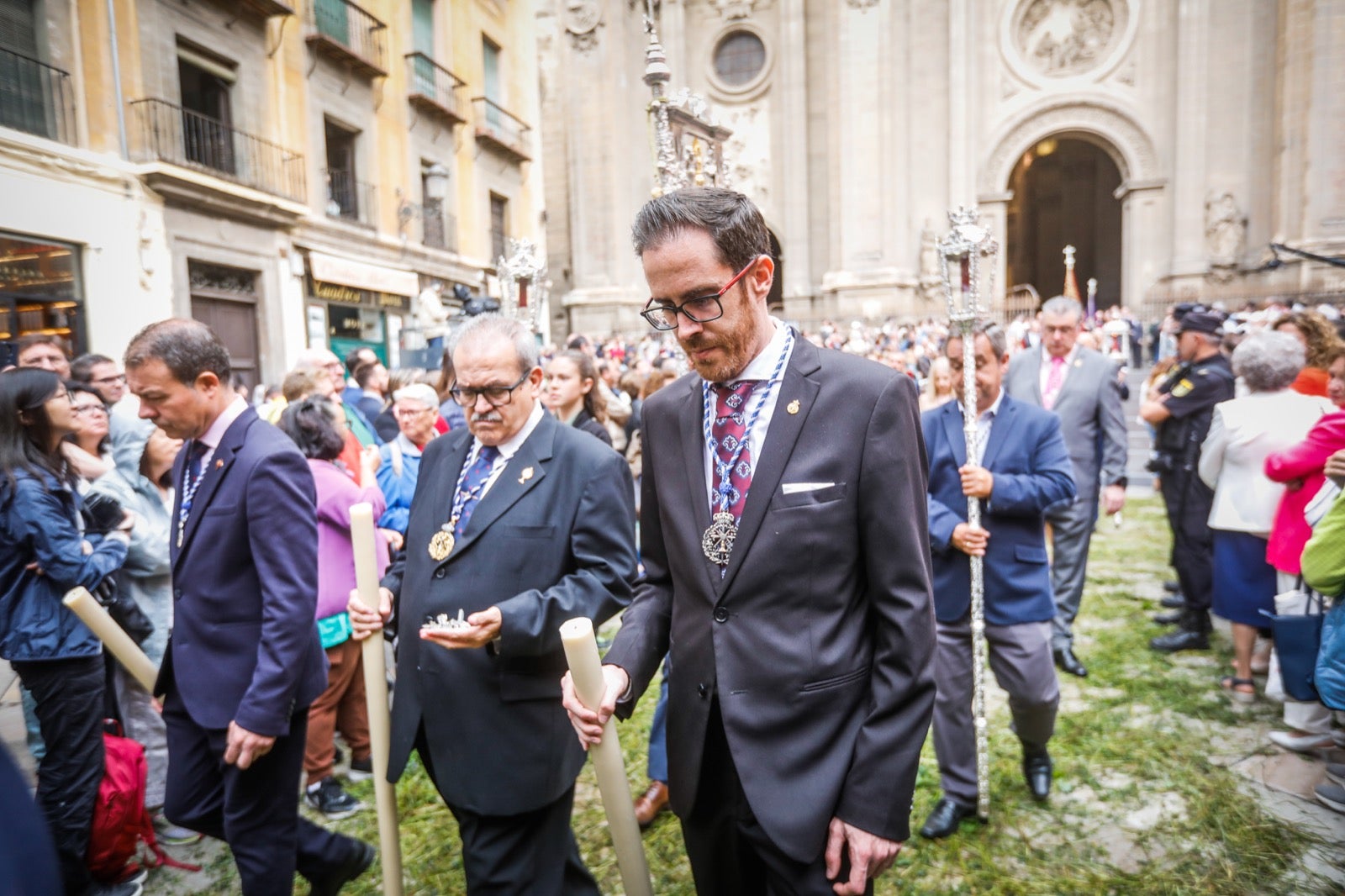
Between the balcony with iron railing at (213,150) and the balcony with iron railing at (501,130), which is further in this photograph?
the balcony with iron railing at (501,130)

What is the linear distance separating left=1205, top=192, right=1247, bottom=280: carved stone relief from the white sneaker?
22423 millimetres

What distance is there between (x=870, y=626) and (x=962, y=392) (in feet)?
6.48

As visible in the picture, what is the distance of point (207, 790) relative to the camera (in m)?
2.61

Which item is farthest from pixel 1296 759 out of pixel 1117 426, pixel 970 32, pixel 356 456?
pixel 970 32

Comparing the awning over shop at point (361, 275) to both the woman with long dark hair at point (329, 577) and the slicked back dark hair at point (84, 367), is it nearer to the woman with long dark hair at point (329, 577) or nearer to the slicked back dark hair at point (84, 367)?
the slicked back dark hair at point (84, 367)

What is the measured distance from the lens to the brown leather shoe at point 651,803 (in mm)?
3557

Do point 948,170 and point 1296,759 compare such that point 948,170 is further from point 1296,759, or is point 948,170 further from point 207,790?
point 207,790

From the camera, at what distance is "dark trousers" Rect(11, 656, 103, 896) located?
2.99 metres

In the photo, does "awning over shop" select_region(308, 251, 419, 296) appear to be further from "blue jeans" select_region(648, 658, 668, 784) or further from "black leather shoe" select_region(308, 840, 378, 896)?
"black leather shoe" select_region(308, 840, 378, 896)

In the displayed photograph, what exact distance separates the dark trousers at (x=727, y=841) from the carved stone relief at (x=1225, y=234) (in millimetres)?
25511

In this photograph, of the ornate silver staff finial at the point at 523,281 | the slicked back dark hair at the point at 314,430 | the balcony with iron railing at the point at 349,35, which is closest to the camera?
the slicked back dark hair at the point at 314,430

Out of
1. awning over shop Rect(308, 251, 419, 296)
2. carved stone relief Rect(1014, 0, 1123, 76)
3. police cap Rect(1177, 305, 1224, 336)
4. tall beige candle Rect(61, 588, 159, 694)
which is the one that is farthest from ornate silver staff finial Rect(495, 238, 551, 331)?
carved stone relief Rect(1014, 0, 1123, 76)

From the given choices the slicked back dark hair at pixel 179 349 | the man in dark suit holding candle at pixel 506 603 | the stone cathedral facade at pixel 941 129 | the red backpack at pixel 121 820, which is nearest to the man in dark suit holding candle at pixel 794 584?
the man in dark suit holding candle at pixel 506 603

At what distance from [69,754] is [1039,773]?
4.01 meters
